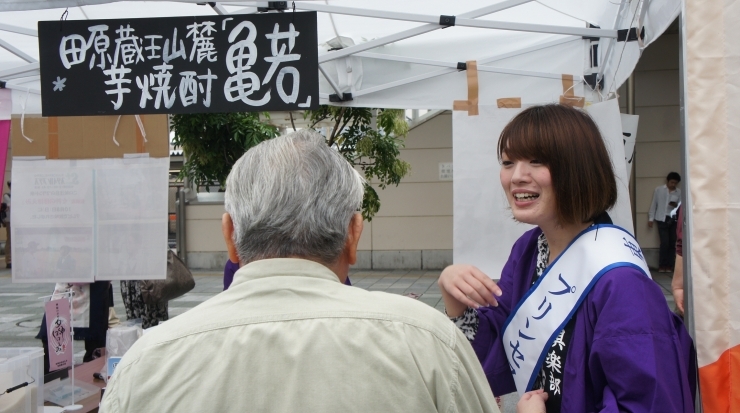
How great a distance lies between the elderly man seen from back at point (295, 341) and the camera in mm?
927

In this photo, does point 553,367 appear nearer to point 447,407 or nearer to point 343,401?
point 447,407

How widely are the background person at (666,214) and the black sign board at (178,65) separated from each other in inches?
301

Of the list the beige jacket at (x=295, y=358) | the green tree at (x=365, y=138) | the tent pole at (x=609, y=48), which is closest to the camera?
the beige jacket at (x=295, y=358)

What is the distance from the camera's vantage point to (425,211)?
36.0 ft

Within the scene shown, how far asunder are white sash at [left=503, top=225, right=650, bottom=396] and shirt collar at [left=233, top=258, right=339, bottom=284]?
626 millimetres

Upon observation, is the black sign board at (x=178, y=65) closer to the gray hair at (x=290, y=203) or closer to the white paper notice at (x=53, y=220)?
the white paper notice at (x=53, y=220)

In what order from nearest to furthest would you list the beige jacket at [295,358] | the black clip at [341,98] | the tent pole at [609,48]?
the beige jacket at [295,358] → the tent pole at [609,48] → the black clip at [341,98]

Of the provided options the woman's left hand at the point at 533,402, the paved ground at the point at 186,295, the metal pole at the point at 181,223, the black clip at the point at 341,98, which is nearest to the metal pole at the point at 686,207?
the woman's left hand at the point at 533,402

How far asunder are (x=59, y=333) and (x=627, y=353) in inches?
86.2

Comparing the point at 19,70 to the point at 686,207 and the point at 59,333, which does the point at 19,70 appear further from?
the point at 686,207

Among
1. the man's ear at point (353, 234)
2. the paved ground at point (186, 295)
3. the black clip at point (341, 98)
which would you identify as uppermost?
the black clip at point (341, 98)

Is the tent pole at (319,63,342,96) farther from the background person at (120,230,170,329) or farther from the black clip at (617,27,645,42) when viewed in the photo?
the background person at (120,230,170,329)

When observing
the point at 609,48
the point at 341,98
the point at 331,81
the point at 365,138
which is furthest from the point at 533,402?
the point at 365,138

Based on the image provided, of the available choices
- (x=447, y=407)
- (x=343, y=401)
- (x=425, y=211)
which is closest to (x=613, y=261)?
(x=447, y=407)
